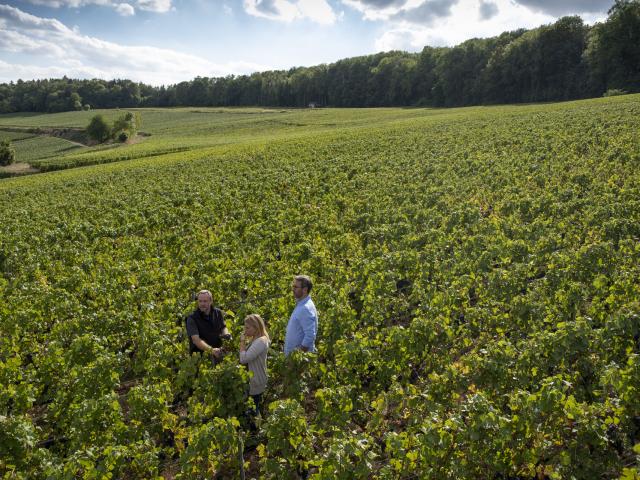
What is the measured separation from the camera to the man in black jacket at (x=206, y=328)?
7.66 metres

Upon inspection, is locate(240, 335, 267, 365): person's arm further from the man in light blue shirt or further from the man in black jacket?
the man in black jacket

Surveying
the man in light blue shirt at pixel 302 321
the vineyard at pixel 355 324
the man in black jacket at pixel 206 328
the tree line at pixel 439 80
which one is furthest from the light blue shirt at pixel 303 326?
the tree line at pixel 439 80

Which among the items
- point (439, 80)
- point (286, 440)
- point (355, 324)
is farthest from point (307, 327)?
point (439, 80)

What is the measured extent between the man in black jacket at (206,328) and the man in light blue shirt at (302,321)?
1.29m

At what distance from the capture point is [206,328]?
795cm

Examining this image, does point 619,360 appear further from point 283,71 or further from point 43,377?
point 283,71

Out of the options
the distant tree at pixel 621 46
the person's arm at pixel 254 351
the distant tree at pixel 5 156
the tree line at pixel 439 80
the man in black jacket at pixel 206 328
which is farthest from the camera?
the tree line at pixel 439 80

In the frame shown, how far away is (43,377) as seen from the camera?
27.2 feet

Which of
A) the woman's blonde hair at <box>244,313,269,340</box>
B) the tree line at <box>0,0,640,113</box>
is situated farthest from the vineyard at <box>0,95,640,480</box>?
the tree line at <box>0,0,640,113</box>

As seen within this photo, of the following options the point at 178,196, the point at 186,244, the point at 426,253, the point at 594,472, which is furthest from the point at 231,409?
the point at 178,196

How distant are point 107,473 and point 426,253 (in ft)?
31.2

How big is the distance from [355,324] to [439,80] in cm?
10386

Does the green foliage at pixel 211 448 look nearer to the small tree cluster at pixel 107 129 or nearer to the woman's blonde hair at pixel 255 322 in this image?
the woman's blonde hair at pixel 255 322

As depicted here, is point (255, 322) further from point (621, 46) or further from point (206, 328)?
point (621, 46)
